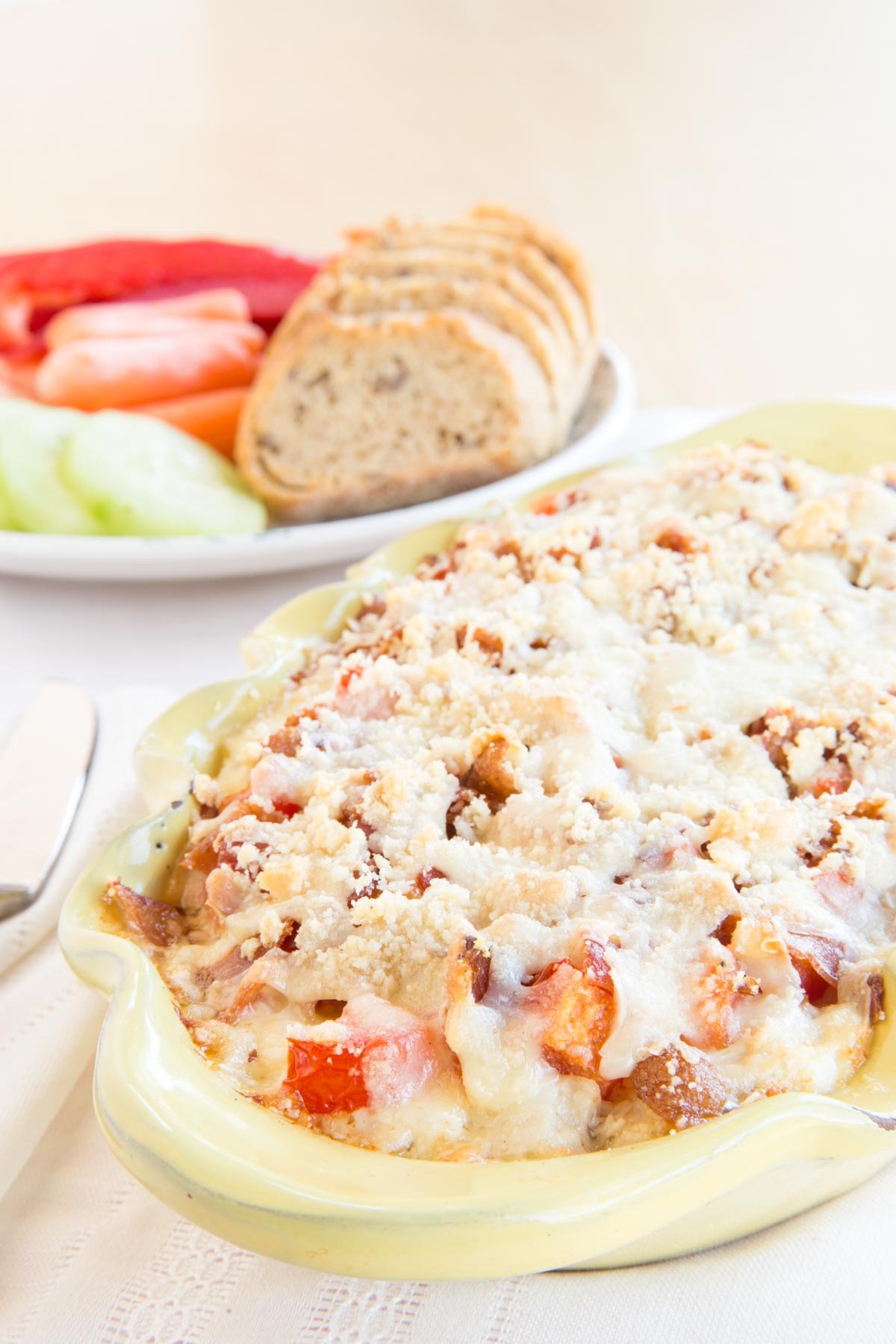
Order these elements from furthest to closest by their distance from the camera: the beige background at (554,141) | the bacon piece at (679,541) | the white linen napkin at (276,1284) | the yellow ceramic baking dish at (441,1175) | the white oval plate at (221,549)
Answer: the beige background at (554,141) < the white oval plate at (221,549) < the bacon piece at (679,541) < the white linen napkin at (276,1284) < the yellow ceramic baking dish at (441,1175)

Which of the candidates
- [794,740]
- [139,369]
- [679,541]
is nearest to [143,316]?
[139,369]

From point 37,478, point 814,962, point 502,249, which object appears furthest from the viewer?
point 502,249

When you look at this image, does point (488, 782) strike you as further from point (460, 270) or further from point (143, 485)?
point (460, 270)

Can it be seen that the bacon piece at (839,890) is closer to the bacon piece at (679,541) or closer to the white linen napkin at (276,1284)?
the white linen napkin at (276,1284)

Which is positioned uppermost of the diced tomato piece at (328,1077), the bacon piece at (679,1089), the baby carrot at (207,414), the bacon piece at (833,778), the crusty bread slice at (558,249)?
the crusty bread slice at (558,249)

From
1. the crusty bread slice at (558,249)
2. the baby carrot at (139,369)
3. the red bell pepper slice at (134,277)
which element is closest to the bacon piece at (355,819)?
the baby carrot at (139,369)
